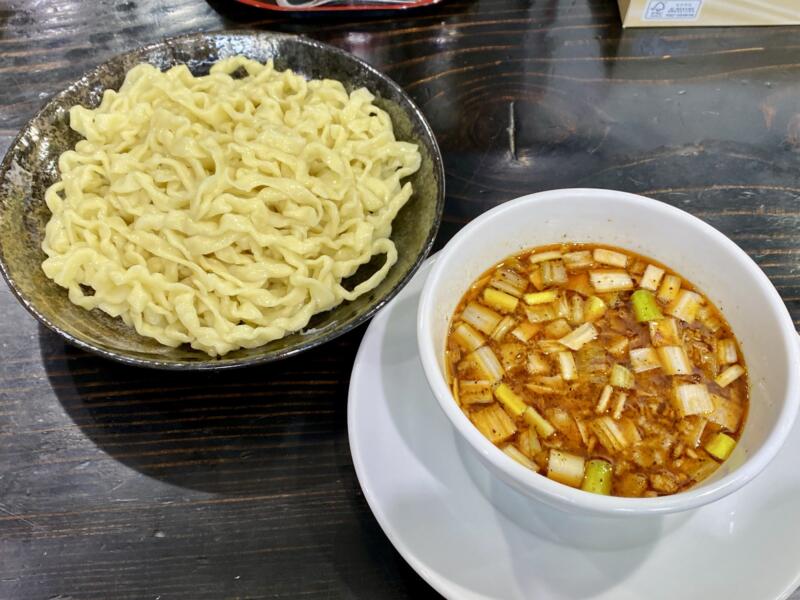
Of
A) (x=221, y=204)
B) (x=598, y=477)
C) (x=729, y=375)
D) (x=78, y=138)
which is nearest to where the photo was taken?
(x=598, y=477)

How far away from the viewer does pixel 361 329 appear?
6.55 ft

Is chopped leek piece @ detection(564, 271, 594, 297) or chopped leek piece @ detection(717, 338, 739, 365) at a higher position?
chopped leek piece @ detection(564, 271, 594, 297)

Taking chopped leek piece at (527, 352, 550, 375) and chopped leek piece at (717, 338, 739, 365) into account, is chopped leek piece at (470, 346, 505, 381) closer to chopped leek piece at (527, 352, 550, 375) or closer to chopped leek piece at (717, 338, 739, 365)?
chopped leek piece at (527, 352, 550, 375)

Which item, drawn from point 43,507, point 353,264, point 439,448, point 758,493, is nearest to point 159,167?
point 353,264

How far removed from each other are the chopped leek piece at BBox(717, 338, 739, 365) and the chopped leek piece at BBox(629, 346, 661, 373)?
0.46ft

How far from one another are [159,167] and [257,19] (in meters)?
1.07

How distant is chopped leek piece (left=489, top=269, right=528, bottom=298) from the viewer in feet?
5.44

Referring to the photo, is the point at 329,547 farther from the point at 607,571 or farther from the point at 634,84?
the point at 634,84

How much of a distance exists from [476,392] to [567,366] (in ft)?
0.72

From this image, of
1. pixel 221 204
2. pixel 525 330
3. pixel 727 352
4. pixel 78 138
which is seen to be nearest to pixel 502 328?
pixel 525 330

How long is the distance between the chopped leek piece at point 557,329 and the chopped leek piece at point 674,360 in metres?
0.21

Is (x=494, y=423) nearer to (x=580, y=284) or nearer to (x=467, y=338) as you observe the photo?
(x=467, y=338)

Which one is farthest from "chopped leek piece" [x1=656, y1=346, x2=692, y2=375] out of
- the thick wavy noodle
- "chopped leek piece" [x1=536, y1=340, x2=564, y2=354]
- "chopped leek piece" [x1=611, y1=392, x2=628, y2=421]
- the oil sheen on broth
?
the thick wavy noodle

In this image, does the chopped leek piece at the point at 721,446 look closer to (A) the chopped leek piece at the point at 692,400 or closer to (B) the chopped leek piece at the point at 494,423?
(A) the chopped leek piece at the point at 692,400
